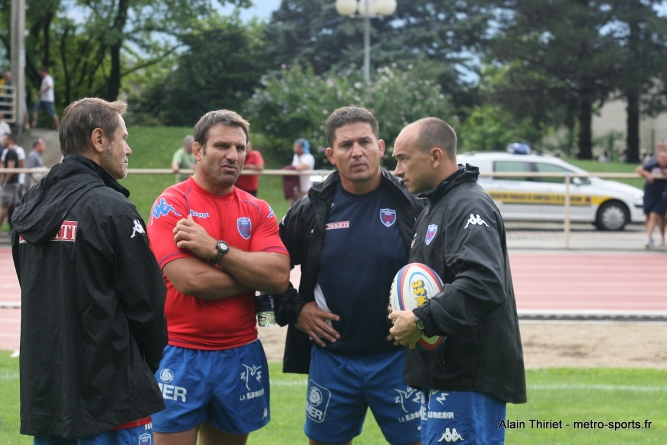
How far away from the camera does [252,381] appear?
4.37 m

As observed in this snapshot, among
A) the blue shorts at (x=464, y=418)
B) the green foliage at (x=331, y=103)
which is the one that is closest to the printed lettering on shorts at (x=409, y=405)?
the blue shorts at (x=464, y=418)

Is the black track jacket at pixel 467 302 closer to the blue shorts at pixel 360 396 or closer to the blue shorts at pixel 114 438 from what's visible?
the blue shorts at pixel 360 396

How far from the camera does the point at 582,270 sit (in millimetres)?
14742

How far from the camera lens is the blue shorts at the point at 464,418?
Answer: 379 centimetres

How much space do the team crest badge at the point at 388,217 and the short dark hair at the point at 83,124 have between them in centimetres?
167

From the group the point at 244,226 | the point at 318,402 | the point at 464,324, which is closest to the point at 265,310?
the point at 244,226

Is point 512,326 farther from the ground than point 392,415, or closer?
farther from the ground

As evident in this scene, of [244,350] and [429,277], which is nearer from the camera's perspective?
[429,277]

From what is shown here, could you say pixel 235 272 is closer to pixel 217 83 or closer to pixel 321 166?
pixel 321 166

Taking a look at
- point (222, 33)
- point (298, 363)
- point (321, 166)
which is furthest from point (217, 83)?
point (298, 363)

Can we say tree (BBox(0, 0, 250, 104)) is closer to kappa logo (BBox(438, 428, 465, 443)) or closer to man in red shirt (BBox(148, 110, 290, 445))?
man in red shirt (BBox(148, 110, 290, 445))

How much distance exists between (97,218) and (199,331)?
1.16m

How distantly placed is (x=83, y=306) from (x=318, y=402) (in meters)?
1.71

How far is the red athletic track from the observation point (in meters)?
11.2
